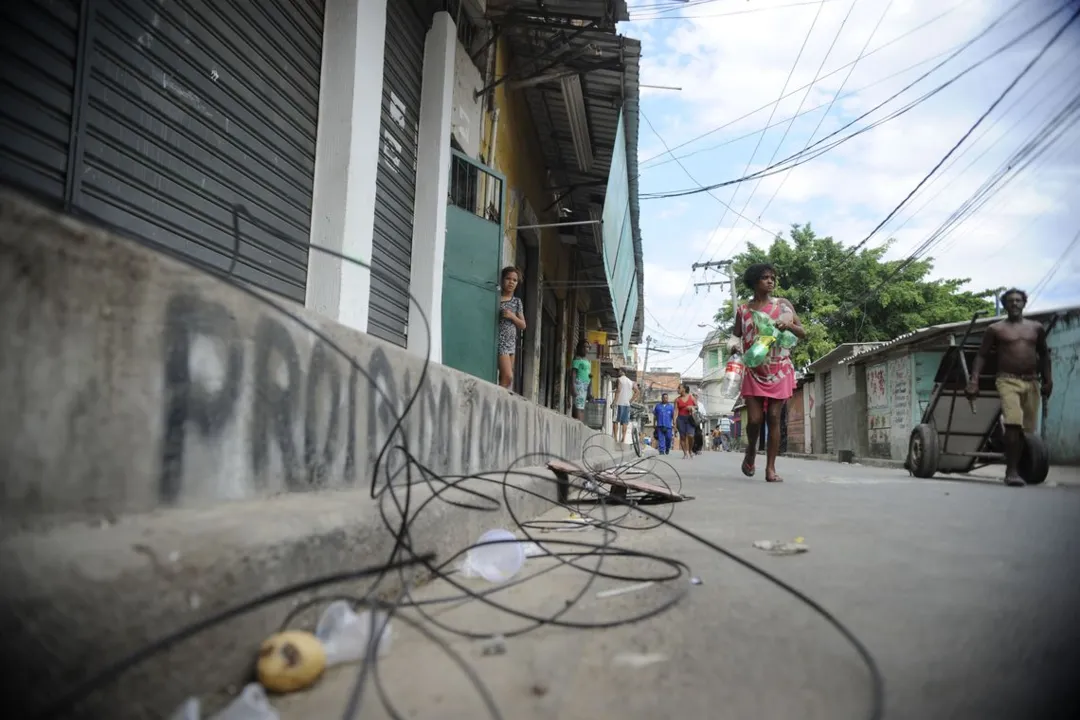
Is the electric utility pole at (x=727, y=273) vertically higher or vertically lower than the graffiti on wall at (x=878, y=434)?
higher

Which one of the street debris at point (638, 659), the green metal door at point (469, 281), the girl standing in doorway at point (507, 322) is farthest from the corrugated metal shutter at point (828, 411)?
the street debris at point (638, 659)

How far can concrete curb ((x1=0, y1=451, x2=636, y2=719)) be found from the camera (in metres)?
0.86

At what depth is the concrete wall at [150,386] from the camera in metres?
1.02

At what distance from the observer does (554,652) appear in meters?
1.39

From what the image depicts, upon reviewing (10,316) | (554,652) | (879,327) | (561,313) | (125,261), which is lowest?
(554,652)

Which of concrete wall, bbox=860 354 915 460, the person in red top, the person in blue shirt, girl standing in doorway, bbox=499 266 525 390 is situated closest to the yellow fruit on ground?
girl standing in doorway, bbox=499 266 525 390

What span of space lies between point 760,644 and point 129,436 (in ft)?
4.46

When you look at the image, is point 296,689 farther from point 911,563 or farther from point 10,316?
point 911,563

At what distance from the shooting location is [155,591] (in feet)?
3.32

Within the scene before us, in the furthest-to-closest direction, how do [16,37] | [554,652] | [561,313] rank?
[561,313] < [16,37] < [554,652]

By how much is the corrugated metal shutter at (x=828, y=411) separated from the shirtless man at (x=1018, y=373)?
725 inches

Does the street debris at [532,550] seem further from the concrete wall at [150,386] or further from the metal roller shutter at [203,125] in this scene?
the metal roller shutter at [203,125]

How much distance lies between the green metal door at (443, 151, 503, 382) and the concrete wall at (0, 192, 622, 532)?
4.31m

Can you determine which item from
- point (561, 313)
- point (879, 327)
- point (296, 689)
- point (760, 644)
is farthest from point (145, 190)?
point (879, 327)
